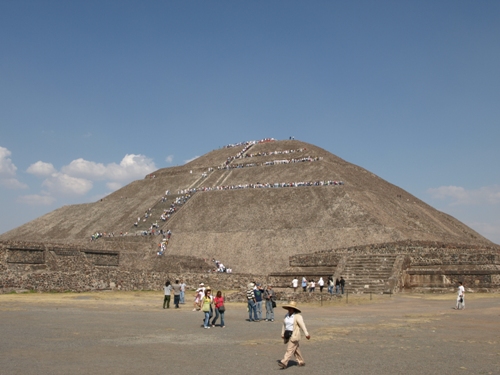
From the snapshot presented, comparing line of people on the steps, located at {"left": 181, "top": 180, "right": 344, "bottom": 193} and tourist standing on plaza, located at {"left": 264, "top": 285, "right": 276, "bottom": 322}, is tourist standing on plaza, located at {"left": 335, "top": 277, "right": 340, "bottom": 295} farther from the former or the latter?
line of people on the steps, located at {"left": 181, "top": 180, "right": 344, "bottom": 193}

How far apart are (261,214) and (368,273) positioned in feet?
61.7

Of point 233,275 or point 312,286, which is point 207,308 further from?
point 233,275

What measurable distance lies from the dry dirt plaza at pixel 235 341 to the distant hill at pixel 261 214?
21.1 m

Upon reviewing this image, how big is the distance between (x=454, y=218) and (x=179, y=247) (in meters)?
34.4

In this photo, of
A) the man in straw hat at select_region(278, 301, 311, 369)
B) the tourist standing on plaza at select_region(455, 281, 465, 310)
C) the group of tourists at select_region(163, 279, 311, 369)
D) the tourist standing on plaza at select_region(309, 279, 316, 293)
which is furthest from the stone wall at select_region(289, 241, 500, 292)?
the man in straw hat at select_region(278, 301, 311, 369)

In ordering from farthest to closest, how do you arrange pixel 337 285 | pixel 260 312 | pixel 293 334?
pixel 337 285 → pixel 260 312 → pixel 293 334

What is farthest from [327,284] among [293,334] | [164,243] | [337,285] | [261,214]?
[293,334]

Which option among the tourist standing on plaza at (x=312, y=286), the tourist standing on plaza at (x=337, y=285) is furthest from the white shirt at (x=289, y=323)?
the tourist standing on plaza at (x=312, y=286)

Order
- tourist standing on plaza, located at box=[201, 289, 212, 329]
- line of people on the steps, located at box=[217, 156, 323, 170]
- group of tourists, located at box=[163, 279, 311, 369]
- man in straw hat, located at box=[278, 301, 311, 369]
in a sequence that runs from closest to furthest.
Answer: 1. man in straw hat, located at box=[278, 301, 311, 369]
2. group of tourists, located at box=[163, 279, 311, 369]
3. tourist standing on plaza, located at box=[201, 289, 212, 329]
4. line of people on the steps, located at box=[217, 156, 323, 170]

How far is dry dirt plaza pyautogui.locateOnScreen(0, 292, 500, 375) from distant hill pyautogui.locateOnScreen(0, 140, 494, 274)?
2114 cm

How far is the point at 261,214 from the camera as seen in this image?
51.1 m

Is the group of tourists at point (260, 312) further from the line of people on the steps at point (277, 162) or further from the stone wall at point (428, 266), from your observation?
the line of people on the steps at point (277, 162)

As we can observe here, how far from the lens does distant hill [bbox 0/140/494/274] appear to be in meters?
44.6

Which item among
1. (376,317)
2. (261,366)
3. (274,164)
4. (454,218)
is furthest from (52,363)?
(454,218)
